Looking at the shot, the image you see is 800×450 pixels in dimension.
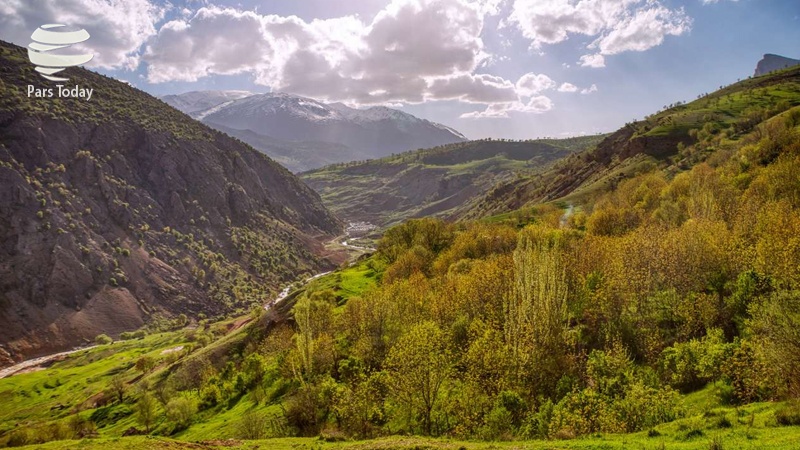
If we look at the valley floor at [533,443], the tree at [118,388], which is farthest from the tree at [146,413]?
the valley floor at [533,443]

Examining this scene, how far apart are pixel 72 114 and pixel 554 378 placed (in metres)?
239

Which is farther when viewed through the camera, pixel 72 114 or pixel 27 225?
pixel 72 114

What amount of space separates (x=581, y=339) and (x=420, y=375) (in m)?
22.1

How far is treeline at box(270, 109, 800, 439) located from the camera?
31250mm

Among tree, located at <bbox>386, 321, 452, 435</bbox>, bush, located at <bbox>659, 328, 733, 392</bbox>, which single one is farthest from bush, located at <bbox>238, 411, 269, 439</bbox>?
bush, located at <bbox>659, 328, 733, 392</bbox>

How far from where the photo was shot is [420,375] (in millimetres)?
37562

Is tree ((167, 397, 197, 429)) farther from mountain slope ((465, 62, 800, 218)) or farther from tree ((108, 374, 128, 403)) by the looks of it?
mountain slope ((465, 62, 800, 218))

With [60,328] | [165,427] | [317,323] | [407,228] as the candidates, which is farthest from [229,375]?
[60,328]

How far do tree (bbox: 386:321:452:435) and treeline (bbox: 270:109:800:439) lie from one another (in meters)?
0.12

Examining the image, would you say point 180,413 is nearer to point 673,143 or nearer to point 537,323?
point 537,323

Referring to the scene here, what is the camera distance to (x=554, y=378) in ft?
130

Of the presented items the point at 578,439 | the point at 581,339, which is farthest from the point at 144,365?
the point at 578,439

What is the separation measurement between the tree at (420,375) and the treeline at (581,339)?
123 millimetres

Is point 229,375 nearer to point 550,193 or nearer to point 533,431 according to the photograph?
point 533,431
